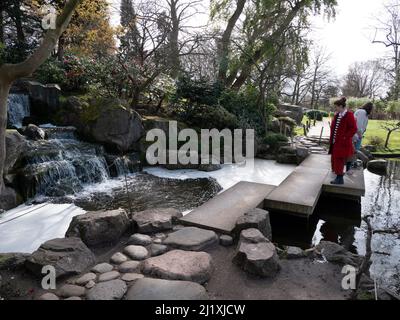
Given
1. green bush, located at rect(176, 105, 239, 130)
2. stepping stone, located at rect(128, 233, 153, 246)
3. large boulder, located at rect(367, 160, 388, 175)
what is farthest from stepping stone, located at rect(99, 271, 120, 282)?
large boulder, located at rect(367, 160, 388, 175)

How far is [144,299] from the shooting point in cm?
221

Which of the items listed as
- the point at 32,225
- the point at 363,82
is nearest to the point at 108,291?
the point at 32,225

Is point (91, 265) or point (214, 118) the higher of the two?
point (214, 118)

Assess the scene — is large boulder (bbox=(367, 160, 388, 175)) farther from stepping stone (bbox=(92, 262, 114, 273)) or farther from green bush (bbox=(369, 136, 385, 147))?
stepping stone (bbox=(92, 262, 114, 273))

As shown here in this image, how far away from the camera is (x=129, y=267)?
2.63 metres

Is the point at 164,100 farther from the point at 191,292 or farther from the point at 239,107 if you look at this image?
the point at 191,292

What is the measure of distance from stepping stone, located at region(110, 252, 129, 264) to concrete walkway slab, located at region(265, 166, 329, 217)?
2750mm

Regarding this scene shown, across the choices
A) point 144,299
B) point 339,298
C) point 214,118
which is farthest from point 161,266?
point 214,118

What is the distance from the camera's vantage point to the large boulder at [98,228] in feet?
10.2

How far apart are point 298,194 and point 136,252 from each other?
11.0 ft

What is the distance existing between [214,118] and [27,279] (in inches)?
346

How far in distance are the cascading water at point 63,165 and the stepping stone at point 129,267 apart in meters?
3.67

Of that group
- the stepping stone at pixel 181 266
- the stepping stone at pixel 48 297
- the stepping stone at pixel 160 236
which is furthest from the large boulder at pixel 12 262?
the stepping stone at pixel 160 236

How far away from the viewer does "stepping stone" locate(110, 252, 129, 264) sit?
274cm
